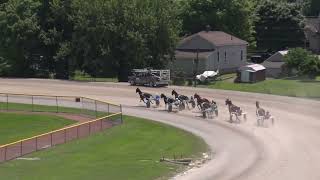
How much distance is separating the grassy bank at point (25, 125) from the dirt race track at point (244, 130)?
598 centimetres

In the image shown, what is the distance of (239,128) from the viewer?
45969 millimetres

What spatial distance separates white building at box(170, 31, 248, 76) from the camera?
9025 cm

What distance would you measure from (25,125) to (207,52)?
142 feet

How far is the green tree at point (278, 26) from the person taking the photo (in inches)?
4771

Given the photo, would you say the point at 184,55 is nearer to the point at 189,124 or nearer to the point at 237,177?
the point at 189,124

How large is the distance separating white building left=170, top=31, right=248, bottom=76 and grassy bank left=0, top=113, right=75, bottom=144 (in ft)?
116

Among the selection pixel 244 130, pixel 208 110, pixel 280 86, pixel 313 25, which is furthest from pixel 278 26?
pixel 244 130

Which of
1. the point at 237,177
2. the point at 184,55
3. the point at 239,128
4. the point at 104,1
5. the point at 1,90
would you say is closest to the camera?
the point at 237,177

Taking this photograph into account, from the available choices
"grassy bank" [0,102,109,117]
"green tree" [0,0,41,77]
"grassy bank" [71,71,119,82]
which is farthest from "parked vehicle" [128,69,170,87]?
"green tree" [0,0,41,77]

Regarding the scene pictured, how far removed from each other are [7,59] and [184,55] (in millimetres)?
22577

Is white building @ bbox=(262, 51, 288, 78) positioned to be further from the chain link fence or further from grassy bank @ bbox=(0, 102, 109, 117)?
grassy bank @ bbox=(0, 102, 109, 117)

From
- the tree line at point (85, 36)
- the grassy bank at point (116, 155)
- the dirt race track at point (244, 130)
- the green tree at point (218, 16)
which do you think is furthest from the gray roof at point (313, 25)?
the grassy bank at point (116, 155)

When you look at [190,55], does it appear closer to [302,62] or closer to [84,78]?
[302,62]

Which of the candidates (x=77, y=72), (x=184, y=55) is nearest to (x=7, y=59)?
(x=77, y=72)
